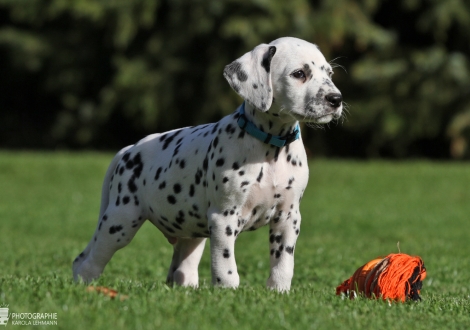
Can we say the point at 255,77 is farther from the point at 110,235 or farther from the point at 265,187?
the point at 110,235

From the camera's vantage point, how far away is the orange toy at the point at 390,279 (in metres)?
6.28

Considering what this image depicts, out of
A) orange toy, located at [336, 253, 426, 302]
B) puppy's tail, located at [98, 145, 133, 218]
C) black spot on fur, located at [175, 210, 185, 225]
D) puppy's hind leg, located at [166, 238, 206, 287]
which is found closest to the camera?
orange toy, located at [336, 253, 426, 302]

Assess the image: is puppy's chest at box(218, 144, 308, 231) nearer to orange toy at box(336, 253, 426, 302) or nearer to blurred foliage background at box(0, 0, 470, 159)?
orange toy at box(336, 253, 426, 302)

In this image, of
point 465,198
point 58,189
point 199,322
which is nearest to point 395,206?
point 465,198

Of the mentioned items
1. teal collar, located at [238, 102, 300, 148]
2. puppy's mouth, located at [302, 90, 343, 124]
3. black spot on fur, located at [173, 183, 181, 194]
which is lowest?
black spot on fur, located at [173, 183, 181, 194]

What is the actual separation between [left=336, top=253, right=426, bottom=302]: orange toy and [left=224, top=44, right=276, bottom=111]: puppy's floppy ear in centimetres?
168

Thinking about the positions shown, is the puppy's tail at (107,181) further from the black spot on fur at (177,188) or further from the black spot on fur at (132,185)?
the black spot on fur at (177,188)

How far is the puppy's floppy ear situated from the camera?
6.07 metres

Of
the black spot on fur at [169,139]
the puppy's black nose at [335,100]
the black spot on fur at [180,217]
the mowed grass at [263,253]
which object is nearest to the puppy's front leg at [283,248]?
the mowed grass at [263,253]

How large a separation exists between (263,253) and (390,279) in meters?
5.07

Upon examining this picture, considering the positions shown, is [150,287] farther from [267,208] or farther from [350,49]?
[350,49]

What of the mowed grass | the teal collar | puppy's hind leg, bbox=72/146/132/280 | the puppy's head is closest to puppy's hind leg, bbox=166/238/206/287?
the mowed grass

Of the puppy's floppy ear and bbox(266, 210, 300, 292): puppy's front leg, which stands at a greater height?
the puppy's floppy ear

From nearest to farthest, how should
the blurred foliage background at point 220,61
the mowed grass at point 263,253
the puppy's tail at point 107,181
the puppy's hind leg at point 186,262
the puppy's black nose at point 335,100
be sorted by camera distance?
the mowed grass at point 263,253 → the puppy's black nose at point 335,100 → the puppy's hind leg at point 186,262 → the puppy's tail at point 107,181 → the blurred foliage background at point 220,61
